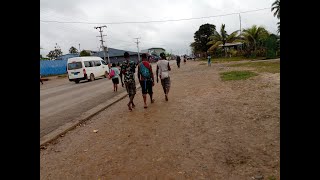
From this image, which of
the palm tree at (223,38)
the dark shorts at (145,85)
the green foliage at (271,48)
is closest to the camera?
the dark shorts at (145,85)

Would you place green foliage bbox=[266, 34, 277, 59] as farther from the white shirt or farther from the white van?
the white shirt

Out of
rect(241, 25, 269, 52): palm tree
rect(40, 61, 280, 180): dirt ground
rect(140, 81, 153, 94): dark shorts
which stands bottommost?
rect(40, 61, 280, 180): dirt ground

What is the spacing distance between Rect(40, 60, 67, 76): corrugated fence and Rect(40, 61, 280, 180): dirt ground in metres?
35.3

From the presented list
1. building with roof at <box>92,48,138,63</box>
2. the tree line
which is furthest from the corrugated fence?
building with roof at <box>92,48,138,63</box>

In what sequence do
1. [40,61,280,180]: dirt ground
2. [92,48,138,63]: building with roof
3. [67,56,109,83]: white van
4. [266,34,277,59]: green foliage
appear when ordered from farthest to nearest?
[92,48,138,63]: building with roof
[266,34,277,59]: green foliage
[67,56,109,83]: white van
[40,61,280,180]: dirt ground

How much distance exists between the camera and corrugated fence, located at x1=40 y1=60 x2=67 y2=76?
39384 millimetres

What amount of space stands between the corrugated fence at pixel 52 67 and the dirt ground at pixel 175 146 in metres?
35.3

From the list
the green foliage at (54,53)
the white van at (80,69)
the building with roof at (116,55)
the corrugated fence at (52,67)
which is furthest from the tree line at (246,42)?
the green foliage at (54,53)

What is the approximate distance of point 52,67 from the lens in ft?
134

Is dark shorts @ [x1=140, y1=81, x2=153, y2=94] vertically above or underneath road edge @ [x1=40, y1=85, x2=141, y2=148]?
above

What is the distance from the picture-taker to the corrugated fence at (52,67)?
129ft

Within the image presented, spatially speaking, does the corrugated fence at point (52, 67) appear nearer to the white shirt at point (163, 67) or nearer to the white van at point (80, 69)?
the white van at point (80, 69)
